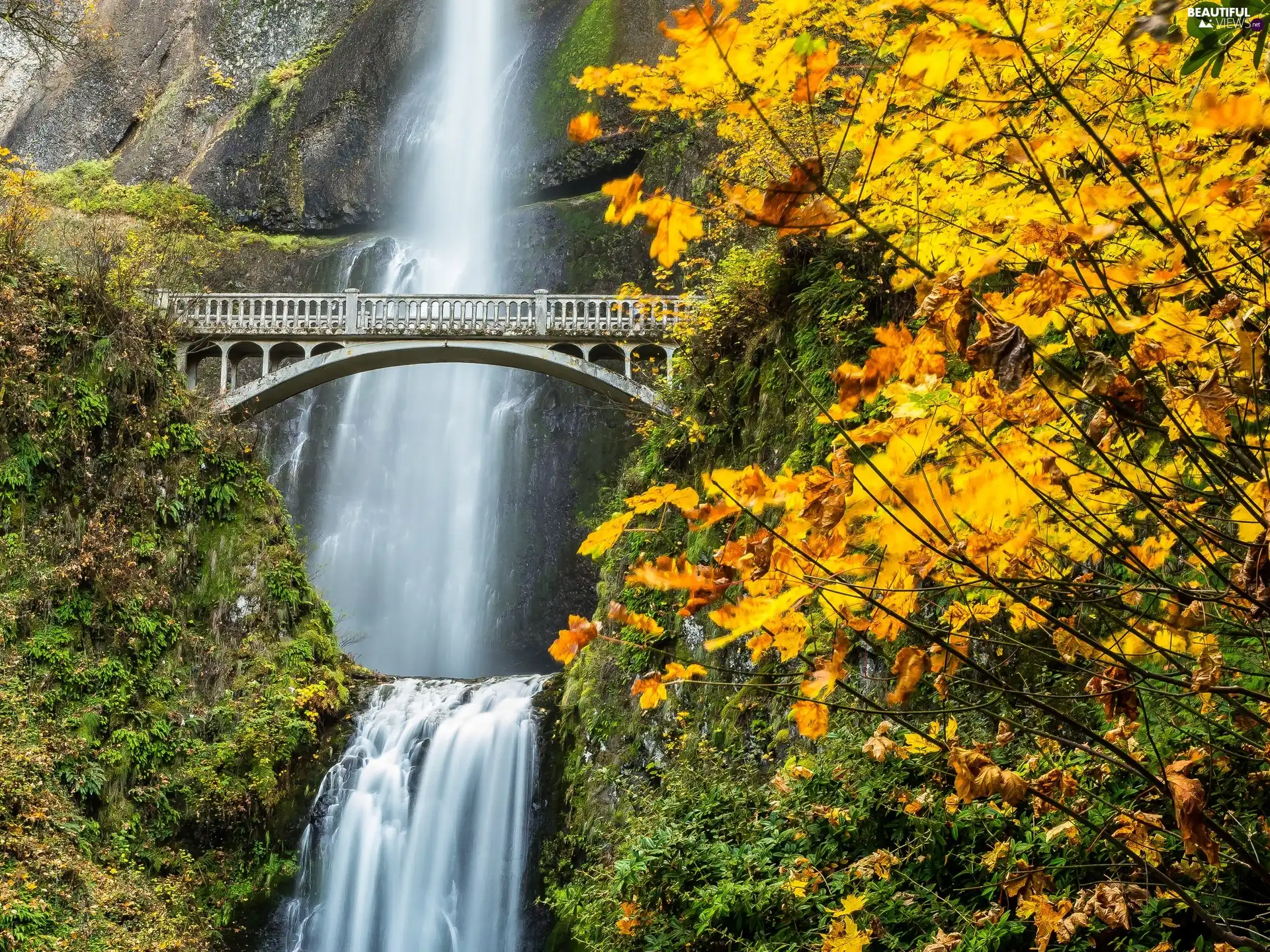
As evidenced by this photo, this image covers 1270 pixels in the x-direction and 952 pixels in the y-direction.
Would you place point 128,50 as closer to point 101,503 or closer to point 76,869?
point 101,503

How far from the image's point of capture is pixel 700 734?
767cm

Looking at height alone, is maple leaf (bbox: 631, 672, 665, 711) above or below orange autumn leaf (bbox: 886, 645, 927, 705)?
below

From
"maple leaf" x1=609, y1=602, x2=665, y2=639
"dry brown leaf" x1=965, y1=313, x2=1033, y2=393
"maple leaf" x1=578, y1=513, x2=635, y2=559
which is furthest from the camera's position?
"maple leaf" x1=609, y1=602, x2=665, y2=639

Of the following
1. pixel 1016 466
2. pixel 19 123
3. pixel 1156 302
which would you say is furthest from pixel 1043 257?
pixel 19 123

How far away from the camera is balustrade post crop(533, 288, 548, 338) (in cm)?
1639

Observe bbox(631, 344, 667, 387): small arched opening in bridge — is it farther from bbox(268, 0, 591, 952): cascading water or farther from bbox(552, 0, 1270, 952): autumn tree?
bbox(552, 0, 1270, 952): autumn tree

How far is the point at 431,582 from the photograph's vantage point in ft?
73.1

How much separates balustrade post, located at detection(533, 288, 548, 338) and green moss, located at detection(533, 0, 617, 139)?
385 inches

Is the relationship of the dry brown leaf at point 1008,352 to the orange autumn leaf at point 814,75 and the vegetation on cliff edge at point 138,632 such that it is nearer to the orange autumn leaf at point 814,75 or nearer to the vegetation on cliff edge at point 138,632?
the orange autumn leaf at point 814,75

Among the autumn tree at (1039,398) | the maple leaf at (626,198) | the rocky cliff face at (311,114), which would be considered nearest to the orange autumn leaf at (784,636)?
the autumn tree at (1039,398)

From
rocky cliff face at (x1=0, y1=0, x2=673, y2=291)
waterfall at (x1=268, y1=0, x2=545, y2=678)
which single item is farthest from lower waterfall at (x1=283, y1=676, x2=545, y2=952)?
rocky cliff face at (x1=0, y1=0, x2=673, y2=291)

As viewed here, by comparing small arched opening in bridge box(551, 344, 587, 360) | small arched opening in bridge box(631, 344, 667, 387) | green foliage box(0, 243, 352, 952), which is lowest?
green foliage box(0, 243, 352, 952)

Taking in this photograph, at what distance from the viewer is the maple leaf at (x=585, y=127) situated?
2.06 meters

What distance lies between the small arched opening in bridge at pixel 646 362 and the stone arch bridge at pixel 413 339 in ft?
0.07
